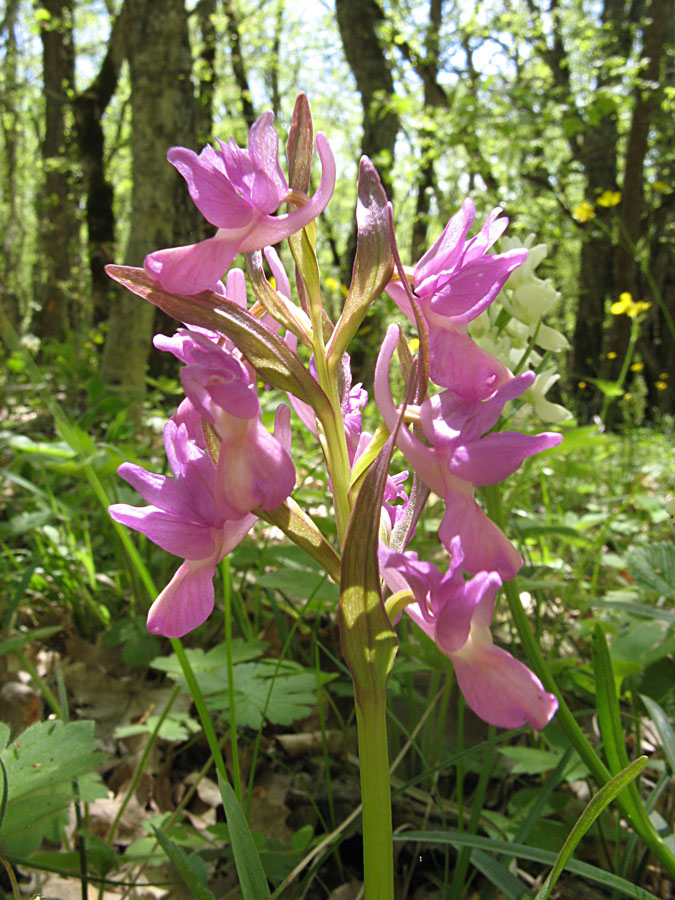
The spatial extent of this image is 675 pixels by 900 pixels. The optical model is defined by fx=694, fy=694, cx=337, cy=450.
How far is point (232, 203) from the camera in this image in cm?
62

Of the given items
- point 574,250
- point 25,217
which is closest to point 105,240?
point 574,250

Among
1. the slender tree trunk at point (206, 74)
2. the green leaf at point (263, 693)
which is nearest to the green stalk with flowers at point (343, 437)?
the green leaf at point (263, 693)

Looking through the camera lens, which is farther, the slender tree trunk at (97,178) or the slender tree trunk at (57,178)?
the slender tree trunk at (57,178)

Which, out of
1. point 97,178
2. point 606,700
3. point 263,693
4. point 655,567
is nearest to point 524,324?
Answer: point 655,567

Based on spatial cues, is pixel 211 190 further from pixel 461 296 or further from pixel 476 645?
pixel 476 645

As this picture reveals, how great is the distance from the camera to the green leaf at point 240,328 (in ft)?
2.10

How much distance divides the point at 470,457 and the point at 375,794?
0.33 metres

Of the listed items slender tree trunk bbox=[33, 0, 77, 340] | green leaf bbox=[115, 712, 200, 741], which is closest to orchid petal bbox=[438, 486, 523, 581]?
green leaf bbox=[115, 712, 200, 741]

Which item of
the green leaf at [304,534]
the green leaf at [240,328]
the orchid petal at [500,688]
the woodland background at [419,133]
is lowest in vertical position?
the orchid petal at [500,688]

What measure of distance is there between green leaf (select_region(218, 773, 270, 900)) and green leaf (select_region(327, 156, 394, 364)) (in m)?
0.55

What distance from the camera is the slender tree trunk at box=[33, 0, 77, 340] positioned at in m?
8.73

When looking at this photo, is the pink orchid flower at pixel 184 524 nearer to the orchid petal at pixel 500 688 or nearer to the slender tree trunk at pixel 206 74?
the orchid petal at pixel 500 688

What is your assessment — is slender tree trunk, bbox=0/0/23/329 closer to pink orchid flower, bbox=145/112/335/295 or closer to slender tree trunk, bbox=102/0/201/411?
slender tree trunk, bbox=102/0/201/411

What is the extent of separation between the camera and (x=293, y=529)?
680 mm
